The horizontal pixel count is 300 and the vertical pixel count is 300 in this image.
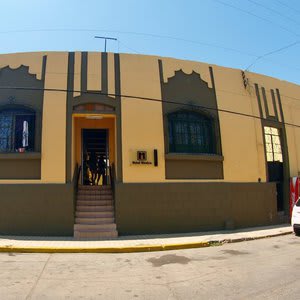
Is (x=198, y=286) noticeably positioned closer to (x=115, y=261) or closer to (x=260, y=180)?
(x=115, y=261)

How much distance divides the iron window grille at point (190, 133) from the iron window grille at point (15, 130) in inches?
207

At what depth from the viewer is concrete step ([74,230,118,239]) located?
38.4 ft

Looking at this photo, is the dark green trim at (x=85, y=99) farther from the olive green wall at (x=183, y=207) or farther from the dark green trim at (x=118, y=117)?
the olive green wall at (x=183, y=207)

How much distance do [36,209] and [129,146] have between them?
3955mm

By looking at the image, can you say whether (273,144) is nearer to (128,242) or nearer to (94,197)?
(94,197)

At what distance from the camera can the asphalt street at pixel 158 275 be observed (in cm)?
574

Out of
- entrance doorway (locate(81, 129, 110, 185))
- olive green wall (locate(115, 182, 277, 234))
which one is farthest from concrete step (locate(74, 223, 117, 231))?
entrance doorway (locate(81, 129, 110, 185))

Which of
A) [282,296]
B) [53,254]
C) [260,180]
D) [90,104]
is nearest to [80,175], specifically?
[90,104]

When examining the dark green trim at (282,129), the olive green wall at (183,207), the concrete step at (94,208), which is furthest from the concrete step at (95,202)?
the dark green trim at (282,129)

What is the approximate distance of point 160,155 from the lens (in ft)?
42.7

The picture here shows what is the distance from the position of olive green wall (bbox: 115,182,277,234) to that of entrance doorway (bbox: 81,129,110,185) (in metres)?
3.30

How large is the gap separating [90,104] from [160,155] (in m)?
3.25

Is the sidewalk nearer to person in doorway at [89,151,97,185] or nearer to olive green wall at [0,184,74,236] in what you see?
olive green wall at [0,184,74,236]

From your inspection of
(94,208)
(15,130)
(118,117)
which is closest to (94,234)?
(94,208)
